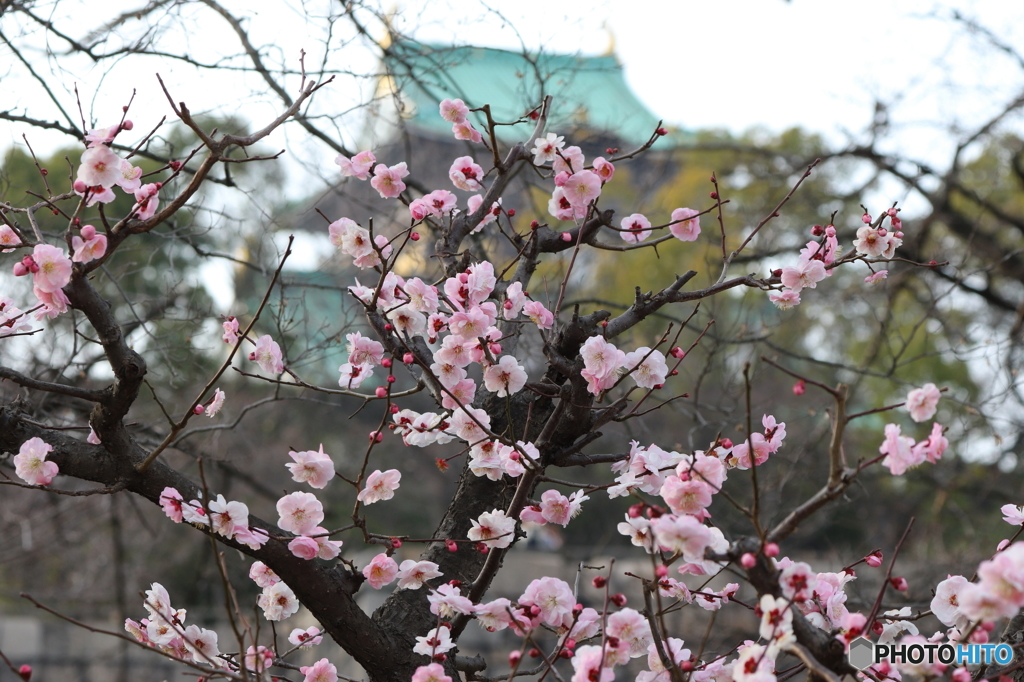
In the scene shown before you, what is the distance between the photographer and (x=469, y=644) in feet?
25.8

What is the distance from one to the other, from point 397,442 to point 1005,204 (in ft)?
23.5

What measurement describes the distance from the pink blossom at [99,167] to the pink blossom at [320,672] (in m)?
1.20

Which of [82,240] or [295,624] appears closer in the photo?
[82,240]

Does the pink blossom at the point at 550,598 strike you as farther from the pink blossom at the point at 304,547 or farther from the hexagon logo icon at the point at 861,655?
the hexagon logo icon at the point at 861,655

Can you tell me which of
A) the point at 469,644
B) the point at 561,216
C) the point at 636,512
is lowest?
the point at 636,512

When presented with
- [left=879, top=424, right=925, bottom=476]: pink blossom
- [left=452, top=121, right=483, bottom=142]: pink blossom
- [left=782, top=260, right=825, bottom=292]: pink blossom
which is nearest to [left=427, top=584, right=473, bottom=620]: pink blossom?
[left=879, top=424, right=925, bottom=476]: pink blossom

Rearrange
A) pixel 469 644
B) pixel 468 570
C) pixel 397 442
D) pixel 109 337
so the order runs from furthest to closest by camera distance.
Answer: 1. pixel 397 442
2. pixel 469 644
3. pixel 468 570
4. pixel 109 337

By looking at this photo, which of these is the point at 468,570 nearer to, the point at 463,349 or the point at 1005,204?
the point at 463,349

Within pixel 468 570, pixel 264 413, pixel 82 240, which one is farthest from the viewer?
pixel 264 413

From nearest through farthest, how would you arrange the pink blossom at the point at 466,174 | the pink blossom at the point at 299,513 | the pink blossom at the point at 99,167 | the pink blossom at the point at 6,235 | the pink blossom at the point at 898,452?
the pink blossom at the point at 898,452 → the pink blossom at the point at 99,167 → the pink blossom at the point at 299,513 → the pink blossom at the point at 6,235 → the pink blossom at the point at 466,174

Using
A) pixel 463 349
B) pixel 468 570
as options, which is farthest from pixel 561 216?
pixel 468 570

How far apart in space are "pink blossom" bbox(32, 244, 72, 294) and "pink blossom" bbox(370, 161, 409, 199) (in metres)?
0.89

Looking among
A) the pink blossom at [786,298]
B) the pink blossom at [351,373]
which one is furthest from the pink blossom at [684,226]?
the pink blossom at [351,373]

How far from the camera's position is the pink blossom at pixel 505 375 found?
189 centimetres
